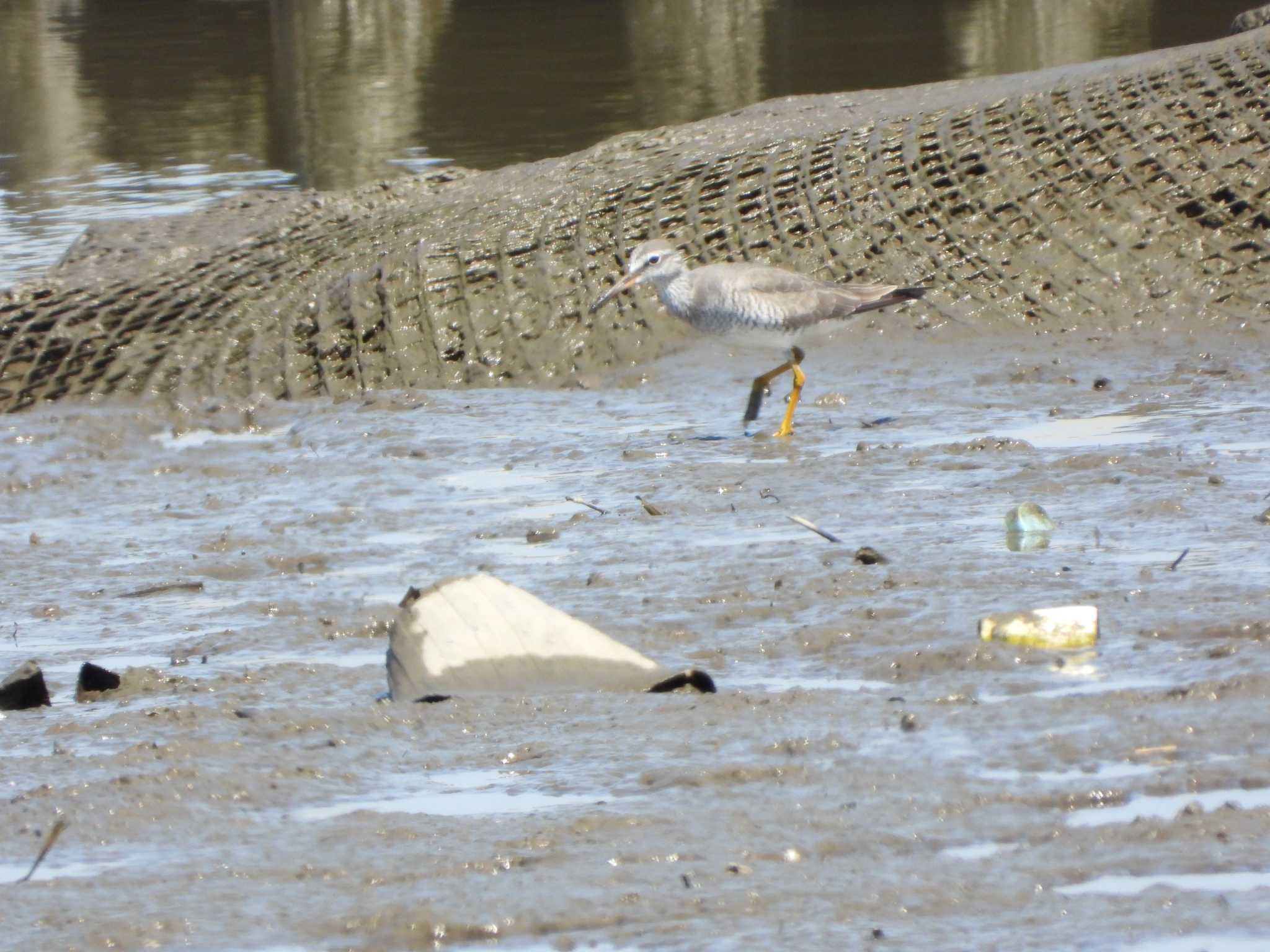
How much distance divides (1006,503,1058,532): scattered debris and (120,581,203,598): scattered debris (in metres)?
1.93

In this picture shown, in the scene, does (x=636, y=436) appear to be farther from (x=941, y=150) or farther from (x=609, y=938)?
(x=609, y=938)

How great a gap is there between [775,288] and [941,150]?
1.34m

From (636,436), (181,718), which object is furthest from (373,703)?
(636,436)

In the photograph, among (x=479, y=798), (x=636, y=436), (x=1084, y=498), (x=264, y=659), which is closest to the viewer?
(x=479, y=798)

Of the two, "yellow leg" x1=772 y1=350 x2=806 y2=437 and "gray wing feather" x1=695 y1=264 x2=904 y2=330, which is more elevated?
"gray wing feather" x1=695 y1=264 x2=904 y2=330

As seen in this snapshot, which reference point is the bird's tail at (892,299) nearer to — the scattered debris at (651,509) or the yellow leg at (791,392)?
the yellow leg at (791,392)

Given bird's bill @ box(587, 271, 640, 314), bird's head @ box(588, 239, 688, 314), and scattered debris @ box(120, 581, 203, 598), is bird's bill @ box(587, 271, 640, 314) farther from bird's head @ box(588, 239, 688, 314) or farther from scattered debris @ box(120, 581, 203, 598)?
scattered debris @ box(120, 581, 203, 598)

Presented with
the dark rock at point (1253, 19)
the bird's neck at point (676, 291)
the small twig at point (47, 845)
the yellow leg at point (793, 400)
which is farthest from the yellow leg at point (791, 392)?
the dark rock at point (1253, 19)

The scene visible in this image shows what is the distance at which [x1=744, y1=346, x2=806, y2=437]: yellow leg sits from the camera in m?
6.06

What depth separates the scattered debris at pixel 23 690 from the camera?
3.58 m

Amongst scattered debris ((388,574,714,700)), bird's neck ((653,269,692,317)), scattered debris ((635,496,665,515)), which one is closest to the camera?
scattered debris ((388,574,714,700))

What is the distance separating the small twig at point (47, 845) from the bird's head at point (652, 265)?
4286 mm

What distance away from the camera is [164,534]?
525 centimetres

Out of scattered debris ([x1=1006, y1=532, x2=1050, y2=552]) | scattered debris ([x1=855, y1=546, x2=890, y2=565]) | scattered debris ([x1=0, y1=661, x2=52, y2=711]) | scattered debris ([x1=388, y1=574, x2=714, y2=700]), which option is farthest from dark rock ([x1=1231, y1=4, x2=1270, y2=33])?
scattered debris ([x1=0, y1=661, x2=52, y2=711])
